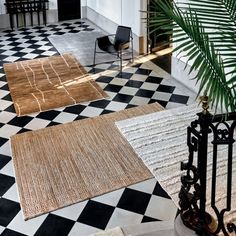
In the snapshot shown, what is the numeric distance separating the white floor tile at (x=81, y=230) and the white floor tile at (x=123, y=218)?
148 millimetres

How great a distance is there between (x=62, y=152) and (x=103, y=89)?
2.19 meters

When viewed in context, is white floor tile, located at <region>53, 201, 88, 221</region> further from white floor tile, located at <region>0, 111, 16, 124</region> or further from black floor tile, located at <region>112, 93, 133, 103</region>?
black floor tile, located at <region>112, 93, 133, 103</region>

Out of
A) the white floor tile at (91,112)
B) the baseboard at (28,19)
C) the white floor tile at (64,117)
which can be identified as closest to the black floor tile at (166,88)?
the white floor tile at (91,112)

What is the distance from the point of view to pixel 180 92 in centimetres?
661

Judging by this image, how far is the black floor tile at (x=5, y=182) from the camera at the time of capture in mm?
4312

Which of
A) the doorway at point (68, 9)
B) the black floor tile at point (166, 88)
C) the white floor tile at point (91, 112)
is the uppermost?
the doorway at point (68, 9)

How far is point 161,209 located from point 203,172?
165cm

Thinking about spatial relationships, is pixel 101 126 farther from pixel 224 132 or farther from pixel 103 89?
pixel 224 132

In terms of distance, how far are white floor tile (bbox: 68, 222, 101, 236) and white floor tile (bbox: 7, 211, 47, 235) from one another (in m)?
0.34

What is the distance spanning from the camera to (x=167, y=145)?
489cm

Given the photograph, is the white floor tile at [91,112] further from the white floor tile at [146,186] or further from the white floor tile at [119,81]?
the white floor tile at [146,186]

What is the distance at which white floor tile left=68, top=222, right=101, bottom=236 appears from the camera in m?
3.64

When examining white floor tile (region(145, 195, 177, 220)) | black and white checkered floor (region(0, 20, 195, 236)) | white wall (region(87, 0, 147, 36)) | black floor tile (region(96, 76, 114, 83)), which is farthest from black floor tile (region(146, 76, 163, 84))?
white floor tile (region(145, 195, 177, 220))

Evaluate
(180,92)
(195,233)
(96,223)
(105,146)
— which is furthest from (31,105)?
(195,233)
